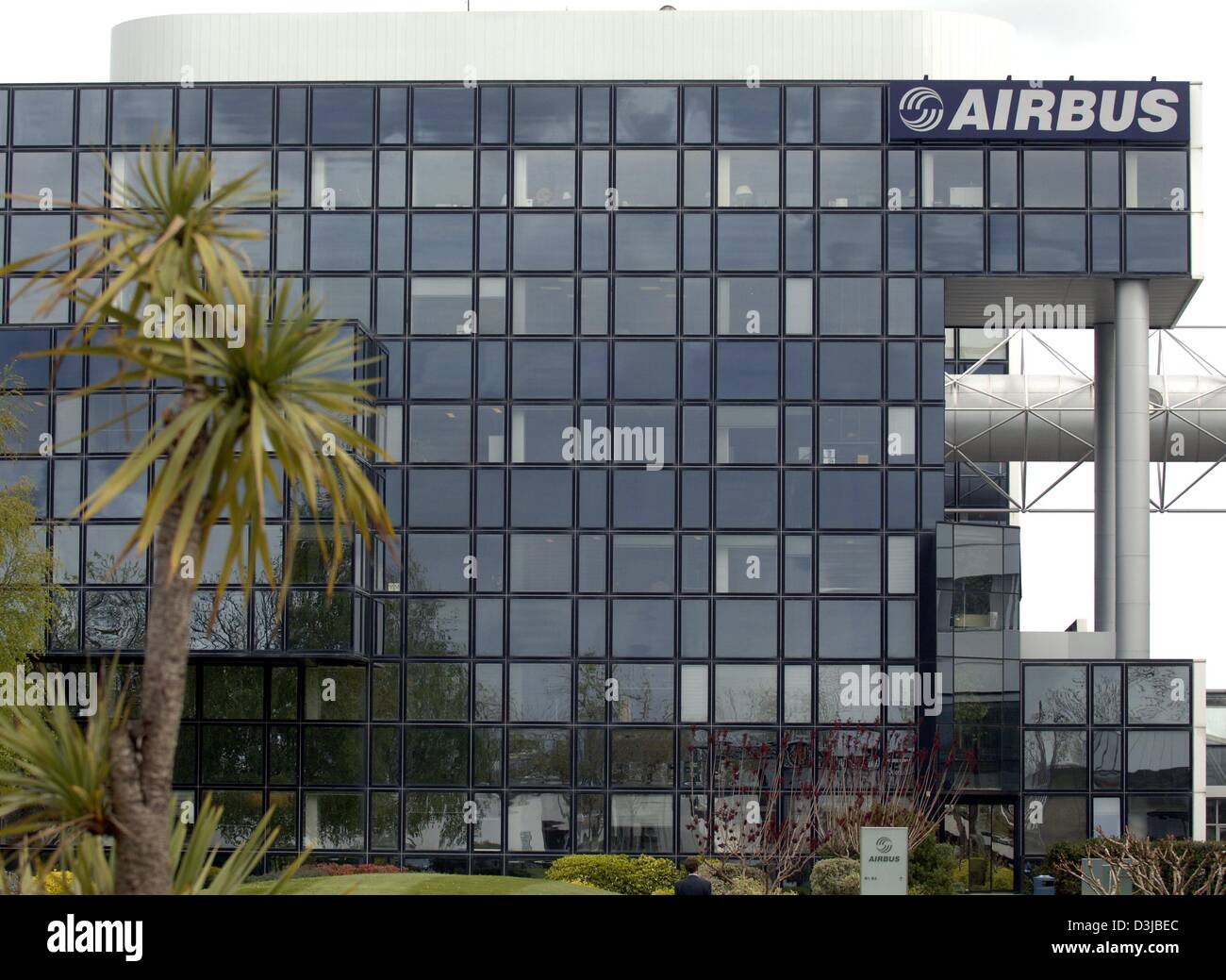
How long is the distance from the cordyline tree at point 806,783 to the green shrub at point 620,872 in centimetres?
258

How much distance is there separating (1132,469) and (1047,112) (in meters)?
9.68

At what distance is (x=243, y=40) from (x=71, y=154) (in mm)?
5531

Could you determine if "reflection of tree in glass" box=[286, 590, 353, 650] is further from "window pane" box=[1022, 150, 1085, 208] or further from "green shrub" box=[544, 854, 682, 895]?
"window pane" box=[1022, 150, 1085, 208]

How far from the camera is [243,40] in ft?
145

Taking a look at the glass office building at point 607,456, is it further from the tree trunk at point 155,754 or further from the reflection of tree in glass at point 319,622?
the tree trunk at point 155,754

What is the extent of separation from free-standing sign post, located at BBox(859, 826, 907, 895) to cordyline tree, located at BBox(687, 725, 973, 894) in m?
8.39

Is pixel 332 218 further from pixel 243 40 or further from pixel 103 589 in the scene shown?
pixel 103 589

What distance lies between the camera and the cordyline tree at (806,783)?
130 ft

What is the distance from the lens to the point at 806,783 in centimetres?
4066
